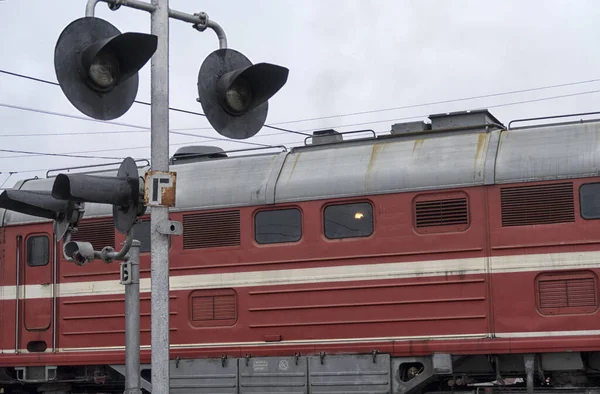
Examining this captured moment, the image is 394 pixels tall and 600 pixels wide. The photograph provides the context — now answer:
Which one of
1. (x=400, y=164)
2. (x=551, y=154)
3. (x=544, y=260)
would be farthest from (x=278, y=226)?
(x=551, y=154)

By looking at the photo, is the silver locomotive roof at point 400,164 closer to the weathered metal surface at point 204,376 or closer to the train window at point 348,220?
the train window at point 348,220

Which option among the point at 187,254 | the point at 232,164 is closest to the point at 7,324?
the point at 187,254

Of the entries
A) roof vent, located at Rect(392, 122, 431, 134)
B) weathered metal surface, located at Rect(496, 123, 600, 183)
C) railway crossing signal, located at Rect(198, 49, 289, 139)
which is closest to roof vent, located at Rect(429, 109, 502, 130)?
roof vent, located at Rect(392, 122, 431, 134)

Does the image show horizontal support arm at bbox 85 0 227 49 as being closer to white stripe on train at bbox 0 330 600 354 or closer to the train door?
white stripe on train at bbox 0 330 600 354

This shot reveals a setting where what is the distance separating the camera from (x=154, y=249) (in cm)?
685

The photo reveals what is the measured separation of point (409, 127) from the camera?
13.3 metres

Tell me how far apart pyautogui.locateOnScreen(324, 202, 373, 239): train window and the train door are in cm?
507

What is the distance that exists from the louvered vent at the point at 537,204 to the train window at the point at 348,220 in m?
1.94

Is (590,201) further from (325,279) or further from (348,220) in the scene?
(325,279)

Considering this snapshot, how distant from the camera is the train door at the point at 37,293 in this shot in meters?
14.5

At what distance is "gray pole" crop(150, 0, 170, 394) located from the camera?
666 cm

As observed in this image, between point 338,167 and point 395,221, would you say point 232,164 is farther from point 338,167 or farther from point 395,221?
point 395,221

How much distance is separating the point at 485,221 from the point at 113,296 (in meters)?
6.11

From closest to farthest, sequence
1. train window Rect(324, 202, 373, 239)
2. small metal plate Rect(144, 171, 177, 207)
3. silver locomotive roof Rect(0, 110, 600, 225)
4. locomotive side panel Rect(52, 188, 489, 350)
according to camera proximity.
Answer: small metal plate Rect(144, 171, 177, 207) < silver locomotive roof Rect(0, 110, 600, 225) < locomotive side panel Rect(52, 188, 489, 350) < train window Rect(324, 202, 373, 239)
